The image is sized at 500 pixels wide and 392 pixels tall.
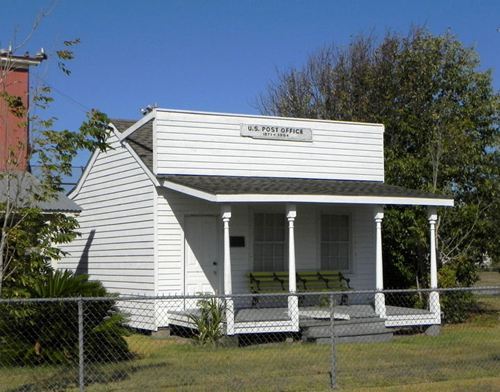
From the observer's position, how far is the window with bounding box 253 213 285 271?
694 inches

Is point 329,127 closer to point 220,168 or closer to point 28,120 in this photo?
point 220,168

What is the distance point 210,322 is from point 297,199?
9.39 feet

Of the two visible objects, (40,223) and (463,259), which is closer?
(40,223)

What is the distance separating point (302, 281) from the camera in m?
17.6

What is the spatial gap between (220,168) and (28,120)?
7.84 m

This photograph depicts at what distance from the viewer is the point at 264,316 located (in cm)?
1579

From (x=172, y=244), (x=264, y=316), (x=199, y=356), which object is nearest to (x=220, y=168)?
(x=172, y=244)

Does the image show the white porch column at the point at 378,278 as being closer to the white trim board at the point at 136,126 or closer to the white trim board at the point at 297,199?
the white trim board at the point at 297,199

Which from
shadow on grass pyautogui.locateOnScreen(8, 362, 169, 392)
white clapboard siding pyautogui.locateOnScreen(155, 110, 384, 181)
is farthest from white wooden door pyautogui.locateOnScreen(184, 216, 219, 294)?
shadow on grass pyautogui.locateOnScreen(8, 362, 169, 392)

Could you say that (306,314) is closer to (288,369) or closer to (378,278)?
(378,278)


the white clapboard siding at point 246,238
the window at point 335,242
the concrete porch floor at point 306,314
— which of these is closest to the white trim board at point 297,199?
the white clapboard siding at point 246,238

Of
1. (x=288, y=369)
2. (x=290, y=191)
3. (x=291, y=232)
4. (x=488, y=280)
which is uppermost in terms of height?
(x=290, y=191)

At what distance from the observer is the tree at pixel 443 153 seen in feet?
66.2

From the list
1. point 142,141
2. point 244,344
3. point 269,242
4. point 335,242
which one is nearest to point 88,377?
point 244,344
